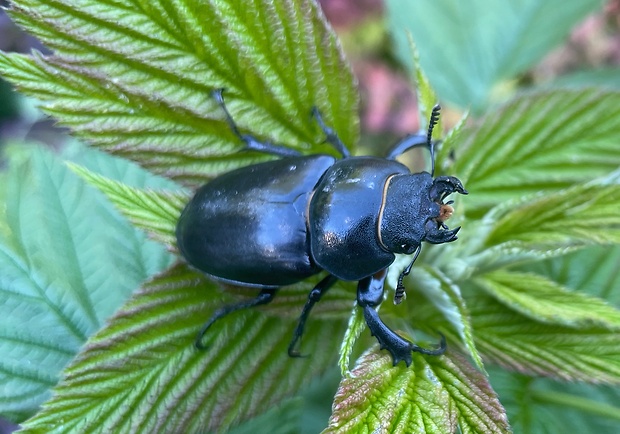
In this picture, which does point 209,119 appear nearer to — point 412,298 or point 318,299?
point 318,299

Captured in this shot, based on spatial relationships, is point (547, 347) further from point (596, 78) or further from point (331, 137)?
point (596, 78)

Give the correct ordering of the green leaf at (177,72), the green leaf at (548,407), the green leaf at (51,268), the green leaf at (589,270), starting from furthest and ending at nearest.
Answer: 1. the green leaf at (589,270)
2. the green leaf at (548,407)
3. the green leaf at (51,268)
4. the green leaf at (177,72)

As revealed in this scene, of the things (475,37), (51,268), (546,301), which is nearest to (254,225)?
(51,268)

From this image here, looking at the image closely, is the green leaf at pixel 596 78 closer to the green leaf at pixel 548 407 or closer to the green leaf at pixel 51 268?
the green leaf at pixel 548 407

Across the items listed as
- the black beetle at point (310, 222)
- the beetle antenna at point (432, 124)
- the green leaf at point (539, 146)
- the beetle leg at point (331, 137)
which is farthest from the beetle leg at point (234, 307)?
the green leaf at point (539, 146)

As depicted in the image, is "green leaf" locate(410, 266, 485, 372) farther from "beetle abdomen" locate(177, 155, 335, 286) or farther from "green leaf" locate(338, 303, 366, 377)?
"beetle abdomen" locate(177, 155, 335, 286)

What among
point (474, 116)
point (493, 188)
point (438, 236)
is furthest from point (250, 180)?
point (474, 116)
